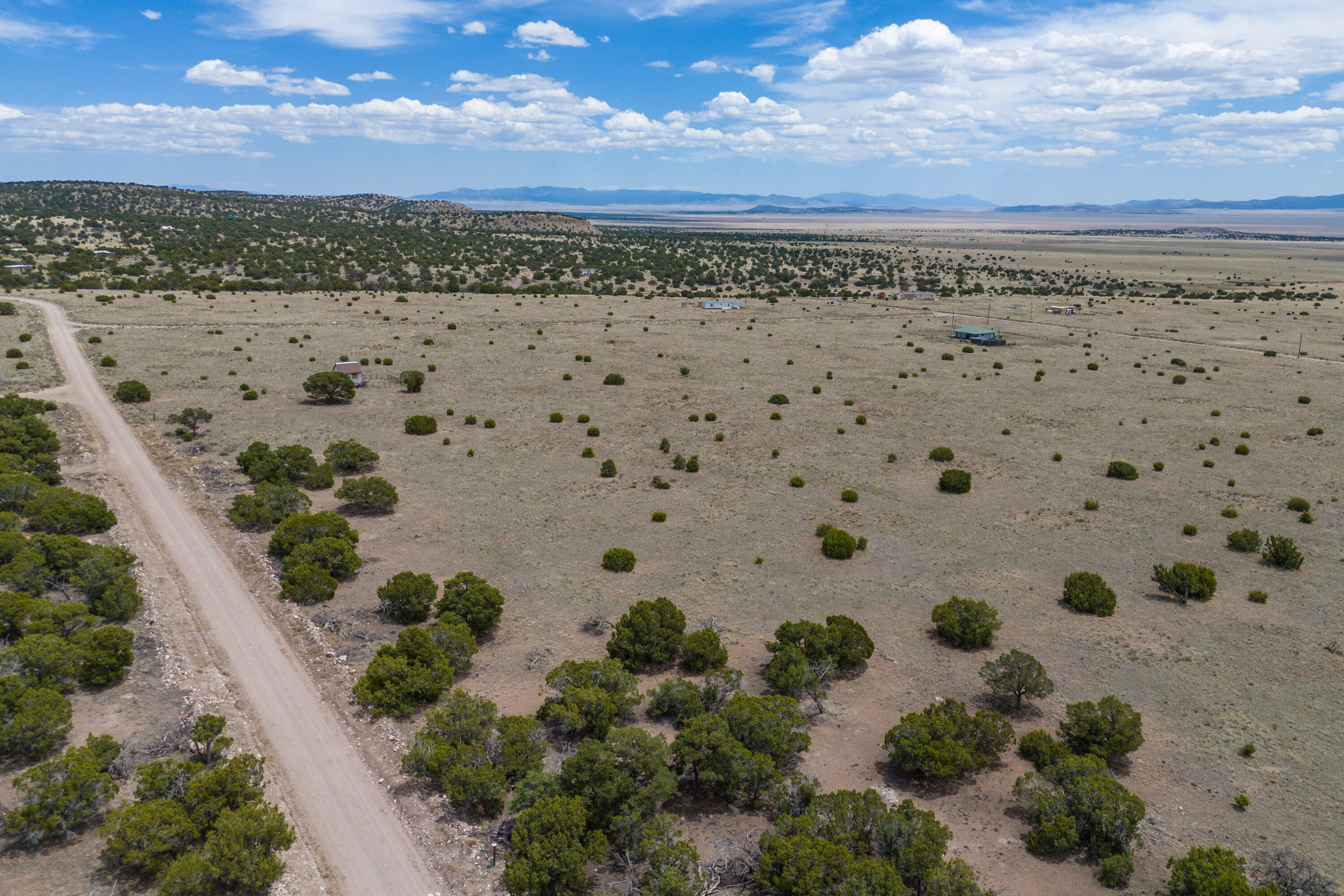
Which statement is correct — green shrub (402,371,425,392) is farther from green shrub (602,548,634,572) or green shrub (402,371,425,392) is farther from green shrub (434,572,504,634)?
green shrub (434,572,504,634)

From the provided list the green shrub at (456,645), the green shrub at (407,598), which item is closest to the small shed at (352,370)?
the green shrub at (407,598)

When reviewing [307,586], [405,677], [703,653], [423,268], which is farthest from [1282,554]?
[423,268]

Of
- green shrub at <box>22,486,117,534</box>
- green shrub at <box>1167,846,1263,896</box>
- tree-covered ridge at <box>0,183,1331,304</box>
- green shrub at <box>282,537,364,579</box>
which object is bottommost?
green shrub at <box>1167,846,1263,896</box>

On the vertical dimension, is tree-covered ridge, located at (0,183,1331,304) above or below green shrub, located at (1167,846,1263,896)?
above

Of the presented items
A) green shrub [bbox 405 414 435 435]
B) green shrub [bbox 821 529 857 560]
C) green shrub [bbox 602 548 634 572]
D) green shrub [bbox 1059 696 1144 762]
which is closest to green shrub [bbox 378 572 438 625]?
green shrub [bbox 602 548 634 572]

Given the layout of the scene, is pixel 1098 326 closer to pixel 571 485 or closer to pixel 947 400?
pixel 947 400
